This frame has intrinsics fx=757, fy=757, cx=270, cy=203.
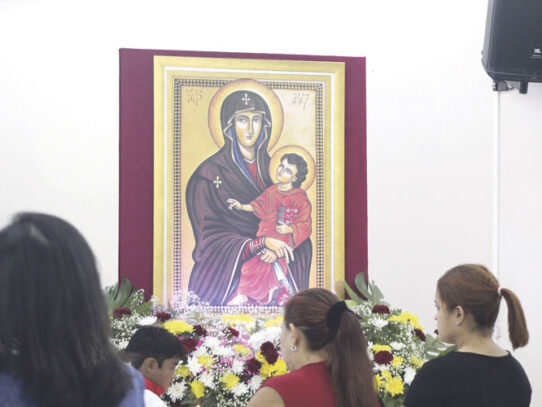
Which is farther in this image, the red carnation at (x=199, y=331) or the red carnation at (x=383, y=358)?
the red carnation at (x=199, y=331)

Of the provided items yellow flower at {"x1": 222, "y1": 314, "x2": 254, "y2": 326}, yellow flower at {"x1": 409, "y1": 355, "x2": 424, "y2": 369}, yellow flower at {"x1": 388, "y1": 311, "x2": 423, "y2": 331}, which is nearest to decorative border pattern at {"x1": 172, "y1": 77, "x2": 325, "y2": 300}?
yellow flower at {"x1": 222, "y1": 314, "x2": 254, "y2": 326}

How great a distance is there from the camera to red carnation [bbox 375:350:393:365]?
3676 millimetres

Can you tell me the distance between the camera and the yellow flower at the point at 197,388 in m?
3.65

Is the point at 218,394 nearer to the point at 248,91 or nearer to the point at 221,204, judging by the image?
the point at 221,204

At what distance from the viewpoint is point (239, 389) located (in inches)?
144

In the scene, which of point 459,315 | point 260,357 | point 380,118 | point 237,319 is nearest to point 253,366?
point 260,357

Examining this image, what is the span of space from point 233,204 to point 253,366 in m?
1.24

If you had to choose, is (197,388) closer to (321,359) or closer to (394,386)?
(394,386)

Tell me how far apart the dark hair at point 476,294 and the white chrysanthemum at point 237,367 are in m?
1.43

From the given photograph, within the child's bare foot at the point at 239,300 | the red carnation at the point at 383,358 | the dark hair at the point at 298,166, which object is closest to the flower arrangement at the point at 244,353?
the red carnation at the point at 383,358

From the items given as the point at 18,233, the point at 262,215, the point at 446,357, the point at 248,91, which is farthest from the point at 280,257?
the point at 18,233

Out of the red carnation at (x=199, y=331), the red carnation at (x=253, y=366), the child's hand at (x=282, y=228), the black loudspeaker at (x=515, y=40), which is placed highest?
the black loudspeaker at (x=515, y=40)

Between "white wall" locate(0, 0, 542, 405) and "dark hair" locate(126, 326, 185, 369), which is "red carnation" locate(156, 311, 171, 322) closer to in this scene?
"white wall" locate(0, 0, 542, 405)

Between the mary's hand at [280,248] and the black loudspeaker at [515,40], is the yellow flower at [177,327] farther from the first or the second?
the black loudspeaker at [515,40]
